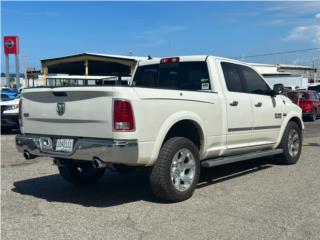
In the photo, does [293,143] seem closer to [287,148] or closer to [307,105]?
[287,148]

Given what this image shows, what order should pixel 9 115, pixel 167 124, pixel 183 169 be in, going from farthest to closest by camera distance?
1. pixel 9 115
2. pixel 183 169
3. pixel 167 124

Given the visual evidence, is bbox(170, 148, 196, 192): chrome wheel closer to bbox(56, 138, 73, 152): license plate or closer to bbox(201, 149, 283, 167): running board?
bbox(201, 149, 283, 167): running board

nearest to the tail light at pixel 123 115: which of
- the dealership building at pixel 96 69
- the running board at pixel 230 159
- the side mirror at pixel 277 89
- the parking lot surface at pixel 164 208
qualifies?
the parking lot surface at pixel 164 208

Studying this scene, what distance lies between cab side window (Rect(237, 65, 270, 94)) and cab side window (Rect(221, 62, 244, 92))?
0.18m

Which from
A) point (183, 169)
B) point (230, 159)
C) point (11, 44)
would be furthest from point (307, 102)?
point (11, 44)

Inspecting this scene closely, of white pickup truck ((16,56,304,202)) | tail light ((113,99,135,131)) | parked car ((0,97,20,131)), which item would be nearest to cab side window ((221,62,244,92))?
white pickup truck ((16,56,304,202))

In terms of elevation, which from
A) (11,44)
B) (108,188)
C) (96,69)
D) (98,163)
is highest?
(11,44)

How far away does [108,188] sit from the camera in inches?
279

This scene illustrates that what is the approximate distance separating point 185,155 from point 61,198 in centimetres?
181

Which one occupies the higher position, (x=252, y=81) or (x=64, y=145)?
(x=252, y=81)

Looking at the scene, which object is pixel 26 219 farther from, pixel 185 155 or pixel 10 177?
pixel 10 177

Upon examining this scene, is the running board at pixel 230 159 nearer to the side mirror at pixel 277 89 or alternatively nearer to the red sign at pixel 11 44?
the side mirror at pixel 277 89

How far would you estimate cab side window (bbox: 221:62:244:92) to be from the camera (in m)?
7.30

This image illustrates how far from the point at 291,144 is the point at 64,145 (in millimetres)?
4802
